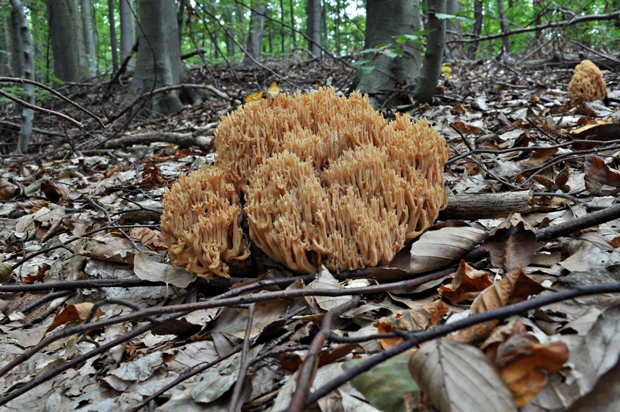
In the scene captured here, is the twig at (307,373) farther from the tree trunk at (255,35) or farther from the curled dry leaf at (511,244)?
the tree trunk at (255,35)

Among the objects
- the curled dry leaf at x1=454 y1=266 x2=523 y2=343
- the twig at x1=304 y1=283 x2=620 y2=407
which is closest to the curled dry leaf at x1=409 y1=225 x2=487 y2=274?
the curled dry leaf at x1=454 y1=266 x2=523 y2=343

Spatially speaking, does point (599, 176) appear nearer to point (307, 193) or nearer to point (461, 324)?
point (307, 193)

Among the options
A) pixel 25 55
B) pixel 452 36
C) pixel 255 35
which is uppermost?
pixel 255 35

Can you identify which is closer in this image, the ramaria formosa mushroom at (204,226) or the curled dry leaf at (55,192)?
the ramaria formosa mushroom at (204,226)

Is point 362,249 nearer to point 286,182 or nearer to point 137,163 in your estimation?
point 286,182

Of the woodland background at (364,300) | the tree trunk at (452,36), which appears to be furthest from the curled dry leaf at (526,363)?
the tree trunk at (452,36)

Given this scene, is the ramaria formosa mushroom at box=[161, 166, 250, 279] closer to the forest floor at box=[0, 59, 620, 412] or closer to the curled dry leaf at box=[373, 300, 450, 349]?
the forest floor at box=[0, 59, 620, 412]

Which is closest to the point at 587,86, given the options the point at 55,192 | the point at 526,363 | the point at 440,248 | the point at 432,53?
the point at 432,53
